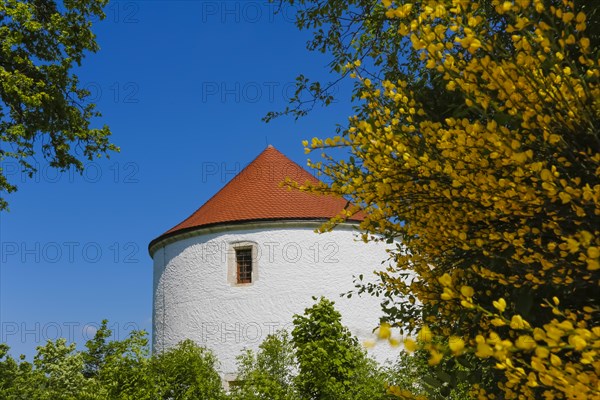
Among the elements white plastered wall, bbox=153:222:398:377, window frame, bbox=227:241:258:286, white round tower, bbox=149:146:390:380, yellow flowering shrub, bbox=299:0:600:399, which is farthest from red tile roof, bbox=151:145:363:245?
yellow flowering shrub, bbox=299:0:600:399

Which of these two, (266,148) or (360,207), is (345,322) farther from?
(360,207)

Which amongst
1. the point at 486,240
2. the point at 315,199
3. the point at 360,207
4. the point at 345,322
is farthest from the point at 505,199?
the point at 315,199

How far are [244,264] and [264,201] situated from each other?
2292 mm

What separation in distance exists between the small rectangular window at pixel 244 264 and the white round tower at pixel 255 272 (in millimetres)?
32

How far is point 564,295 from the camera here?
3613mm

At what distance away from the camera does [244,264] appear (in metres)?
20.3

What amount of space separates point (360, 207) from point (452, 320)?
1142 millimetres

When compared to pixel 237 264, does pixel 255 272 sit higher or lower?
lower

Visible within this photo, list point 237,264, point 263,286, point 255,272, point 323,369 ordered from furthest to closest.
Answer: point 237,264 < point 255,272 < point 263,286 < point 323,369

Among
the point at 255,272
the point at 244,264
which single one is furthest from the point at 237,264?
the point at 255,272

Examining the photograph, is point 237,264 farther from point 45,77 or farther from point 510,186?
point 510,186

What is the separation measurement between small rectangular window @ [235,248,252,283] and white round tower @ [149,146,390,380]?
32 mm

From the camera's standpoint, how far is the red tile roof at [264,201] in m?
20.5

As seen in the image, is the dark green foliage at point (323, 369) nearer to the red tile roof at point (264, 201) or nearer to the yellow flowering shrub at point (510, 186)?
the yellow flowering shrub at point (510, 186)
